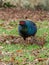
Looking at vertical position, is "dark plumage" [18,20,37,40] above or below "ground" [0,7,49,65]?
above

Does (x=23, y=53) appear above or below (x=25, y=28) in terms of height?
below

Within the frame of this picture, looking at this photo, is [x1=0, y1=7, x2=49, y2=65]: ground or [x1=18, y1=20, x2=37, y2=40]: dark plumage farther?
[x1=18, y1=20, x2=37, y2=40]: dark plumage

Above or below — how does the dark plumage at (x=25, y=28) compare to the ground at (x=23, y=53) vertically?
above

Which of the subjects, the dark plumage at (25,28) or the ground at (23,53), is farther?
the dark plumage at (25,28)

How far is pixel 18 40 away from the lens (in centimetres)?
946

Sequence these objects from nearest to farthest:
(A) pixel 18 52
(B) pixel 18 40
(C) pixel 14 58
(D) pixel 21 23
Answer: (C) pixel 14 58 < (A) pixel 18 52 < (D) pixel 21 23 < (B) pixel 18 40

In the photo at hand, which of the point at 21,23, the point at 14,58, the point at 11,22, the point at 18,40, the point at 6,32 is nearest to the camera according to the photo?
the point at 14,58

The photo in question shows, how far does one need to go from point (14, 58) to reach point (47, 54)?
2.76 feet

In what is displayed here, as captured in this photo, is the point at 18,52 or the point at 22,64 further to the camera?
the point at 18,52

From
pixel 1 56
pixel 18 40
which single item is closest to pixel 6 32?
pixel 18 40

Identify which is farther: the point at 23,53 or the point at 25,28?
the point at 25,28

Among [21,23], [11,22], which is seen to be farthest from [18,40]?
[11,22]

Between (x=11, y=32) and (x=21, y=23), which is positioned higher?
(x=21, y=23)

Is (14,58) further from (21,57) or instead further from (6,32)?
(6,32)
